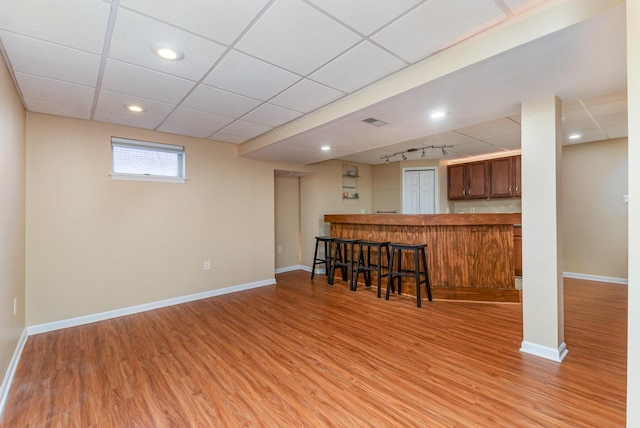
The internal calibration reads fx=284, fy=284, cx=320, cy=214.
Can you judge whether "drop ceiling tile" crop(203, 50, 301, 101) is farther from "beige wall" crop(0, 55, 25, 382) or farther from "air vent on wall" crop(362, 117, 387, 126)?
"beige wall" crop(0, 55, 25, 382)

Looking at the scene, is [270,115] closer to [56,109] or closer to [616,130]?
[56,109]

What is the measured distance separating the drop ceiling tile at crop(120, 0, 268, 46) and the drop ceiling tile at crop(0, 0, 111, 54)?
218 mm

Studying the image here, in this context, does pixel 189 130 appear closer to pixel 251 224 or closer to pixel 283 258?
pixel 251 224

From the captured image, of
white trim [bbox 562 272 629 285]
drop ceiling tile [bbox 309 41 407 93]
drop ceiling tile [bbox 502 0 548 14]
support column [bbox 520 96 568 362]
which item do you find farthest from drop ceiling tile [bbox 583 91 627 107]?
white trim [bbox 562 272 629 285]

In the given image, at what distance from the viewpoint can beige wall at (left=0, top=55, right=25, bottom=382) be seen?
1954 mm

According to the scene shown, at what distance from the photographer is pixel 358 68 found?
2.15 meters

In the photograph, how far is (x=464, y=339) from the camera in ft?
8.74

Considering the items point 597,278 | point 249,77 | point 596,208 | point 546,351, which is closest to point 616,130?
point 596,208

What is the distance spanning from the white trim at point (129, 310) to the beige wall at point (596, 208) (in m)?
5.38

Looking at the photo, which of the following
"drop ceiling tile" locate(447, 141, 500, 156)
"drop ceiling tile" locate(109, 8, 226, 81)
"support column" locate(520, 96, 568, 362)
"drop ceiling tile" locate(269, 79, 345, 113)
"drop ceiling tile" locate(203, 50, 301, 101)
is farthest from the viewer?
"drop ceiling tile" locate(447, 141, 500, 156)

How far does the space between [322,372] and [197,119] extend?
9.61 feet

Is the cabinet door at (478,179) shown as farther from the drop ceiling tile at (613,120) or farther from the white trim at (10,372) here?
the white trim at (10,372)

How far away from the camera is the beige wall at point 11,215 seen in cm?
195

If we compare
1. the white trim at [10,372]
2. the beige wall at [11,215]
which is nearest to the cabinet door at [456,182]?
the beige wall at [11,215]
